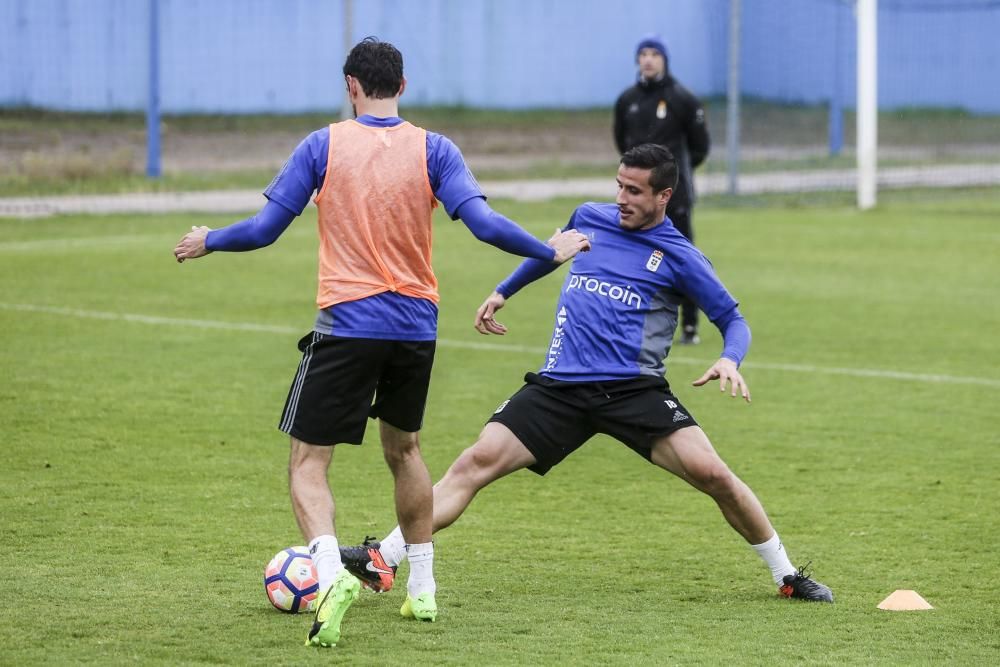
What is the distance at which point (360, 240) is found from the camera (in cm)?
564

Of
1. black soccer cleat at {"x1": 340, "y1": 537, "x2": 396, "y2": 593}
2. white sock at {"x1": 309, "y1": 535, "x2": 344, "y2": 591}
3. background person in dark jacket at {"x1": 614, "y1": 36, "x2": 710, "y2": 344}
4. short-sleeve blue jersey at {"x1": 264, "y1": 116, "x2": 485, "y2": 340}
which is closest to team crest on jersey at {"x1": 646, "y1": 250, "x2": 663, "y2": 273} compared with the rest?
short-sleeve blue jersey at {"x1": 264, "y1": 116, "x2": 485, "y2": 340}

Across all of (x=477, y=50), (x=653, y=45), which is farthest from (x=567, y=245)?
(x=477, y=50)

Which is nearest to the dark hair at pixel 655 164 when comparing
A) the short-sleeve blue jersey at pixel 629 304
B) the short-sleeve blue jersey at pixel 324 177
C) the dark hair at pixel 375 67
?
the short-sleeve blue jersey at pixel 629 304

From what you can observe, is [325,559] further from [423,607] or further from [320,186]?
[320,186]

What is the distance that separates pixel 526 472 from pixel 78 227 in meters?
13.0

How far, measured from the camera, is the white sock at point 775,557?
628 centimetres

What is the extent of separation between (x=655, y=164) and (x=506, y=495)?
2444 millimetres

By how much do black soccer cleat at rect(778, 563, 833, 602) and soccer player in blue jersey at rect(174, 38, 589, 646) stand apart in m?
1.61

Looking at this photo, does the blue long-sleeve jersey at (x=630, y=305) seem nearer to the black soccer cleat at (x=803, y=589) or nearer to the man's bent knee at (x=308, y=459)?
the black soccer cleat at (x=803, y=589)

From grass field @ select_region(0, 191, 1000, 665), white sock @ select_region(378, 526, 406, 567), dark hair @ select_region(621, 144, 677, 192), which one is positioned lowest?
grass field @ select_region(0, 191, 1000, 665)

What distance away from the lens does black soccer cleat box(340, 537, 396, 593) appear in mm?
6168

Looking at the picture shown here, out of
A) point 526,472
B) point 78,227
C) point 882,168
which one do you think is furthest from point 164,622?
point 882,168

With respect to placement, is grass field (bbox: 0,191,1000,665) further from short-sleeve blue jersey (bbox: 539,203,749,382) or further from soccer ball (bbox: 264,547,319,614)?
short-sleeve blue jersey (bbox: 539,203,749,382)

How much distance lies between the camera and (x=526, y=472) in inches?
341
